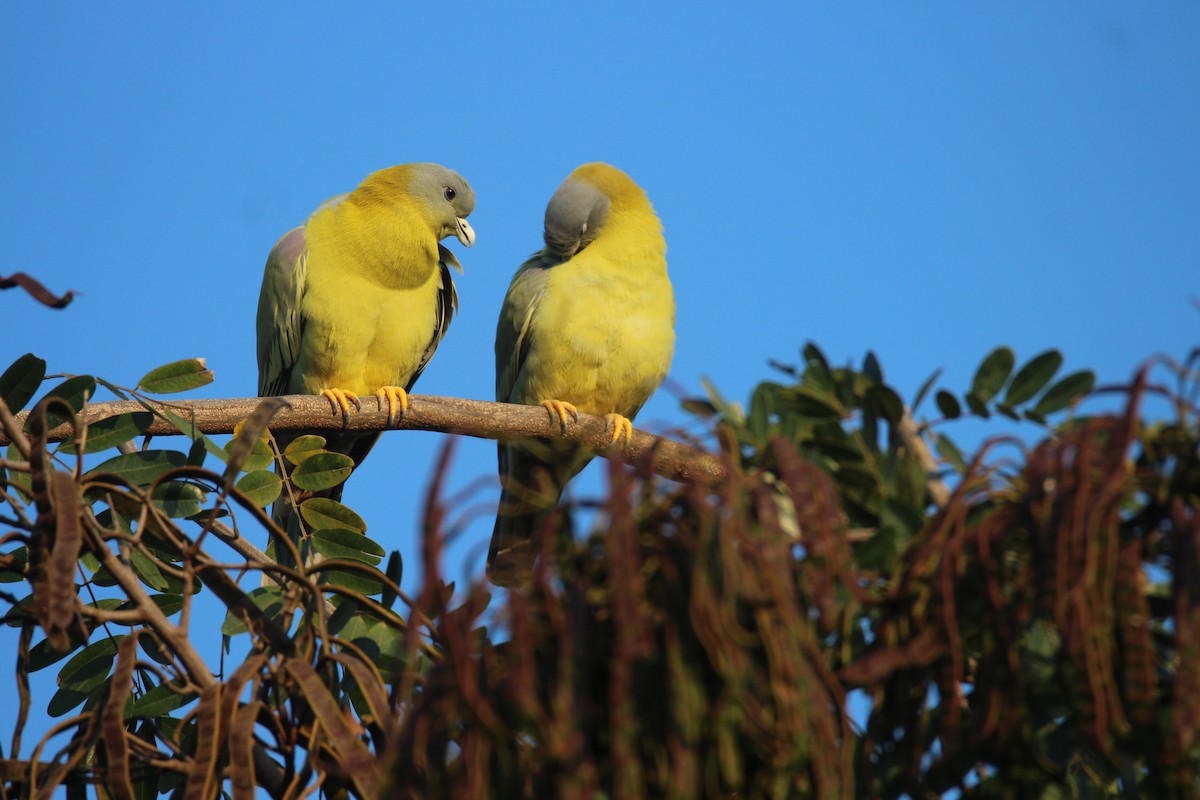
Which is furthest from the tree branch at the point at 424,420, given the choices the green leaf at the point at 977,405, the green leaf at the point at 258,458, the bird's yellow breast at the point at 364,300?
the green leaf at the point at 977,405

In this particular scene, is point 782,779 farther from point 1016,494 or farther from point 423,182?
point 423,182

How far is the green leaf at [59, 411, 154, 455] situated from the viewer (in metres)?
3.48

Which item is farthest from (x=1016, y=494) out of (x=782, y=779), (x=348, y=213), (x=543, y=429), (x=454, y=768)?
(x=348, y=213)

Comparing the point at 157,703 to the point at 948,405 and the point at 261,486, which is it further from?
the point at 948,405

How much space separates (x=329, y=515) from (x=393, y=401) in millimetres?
1677

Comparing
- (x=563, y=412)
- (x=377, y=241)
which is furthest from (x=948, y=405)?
(x=377, y=241)

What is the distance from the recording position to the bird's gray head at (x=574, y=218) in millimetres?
6211

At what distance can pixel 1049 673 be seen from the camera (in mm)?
1566

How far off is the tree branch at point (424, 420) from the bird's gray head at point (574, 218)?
102cm

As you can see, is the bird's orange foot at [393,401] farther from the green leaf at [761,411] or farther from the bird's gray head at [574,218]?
the green leaf at [761,411]

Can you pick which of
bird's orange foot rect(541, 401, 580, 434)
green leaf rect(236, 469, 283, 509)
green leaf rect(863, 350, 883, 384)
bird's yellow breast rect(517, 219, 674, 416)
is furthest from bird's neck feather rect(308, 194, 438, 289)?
green leaf rect(863, 350, 883, 384)

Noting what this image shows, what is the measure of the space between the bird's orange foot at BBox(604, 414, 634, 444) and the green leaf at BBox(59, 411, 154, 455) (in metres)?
2.54

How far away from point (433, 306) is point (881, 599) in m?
5.55

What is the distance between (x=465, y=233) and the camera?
7.18m
